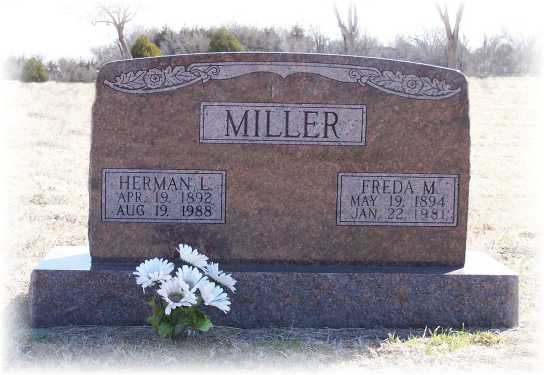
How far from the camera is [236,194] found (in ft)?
15.7

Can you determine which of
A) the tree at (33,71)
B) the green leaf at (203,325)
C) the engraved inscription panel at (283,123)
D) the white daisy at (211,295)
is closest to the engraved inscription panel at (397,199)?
the engraved inscription panel at (283,123)

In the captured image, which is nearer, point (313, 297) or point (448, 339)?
point (448, 339)

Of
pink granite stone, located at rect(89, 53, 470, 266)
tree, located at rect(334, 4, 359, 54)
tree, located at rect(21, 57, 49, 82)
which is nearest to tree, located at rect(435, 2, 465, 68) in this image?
tree, located at rect(334, 4, 359, 54)

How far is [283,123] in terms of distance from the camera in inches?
187

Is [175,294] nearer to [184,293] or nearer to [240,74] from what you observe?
[184,293]

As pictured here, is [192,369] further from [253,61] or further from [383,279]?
[253,61]

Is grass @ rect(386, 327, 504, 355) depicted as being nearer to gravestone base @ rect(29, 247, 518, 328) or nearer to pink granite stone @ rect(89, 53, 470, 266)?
gravestone base @ rect(29, 247, 518, 328)

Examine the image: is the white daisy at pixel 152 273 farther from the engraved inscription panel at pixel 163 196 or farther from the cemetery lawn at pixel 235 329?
the engraved inscription panel at pixel 163 196

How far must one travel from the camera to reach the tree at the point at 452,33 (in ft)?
68.3

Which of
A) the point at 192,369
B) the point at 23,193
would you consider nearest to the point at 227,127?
the point at 192,369

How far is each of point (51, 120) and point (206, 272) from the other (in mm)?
11651

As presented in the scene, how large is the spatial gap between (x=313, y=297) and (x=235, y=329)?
1.63 ft

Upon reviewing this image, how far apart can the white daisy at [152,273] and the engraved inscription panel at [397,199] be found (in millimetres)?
1161

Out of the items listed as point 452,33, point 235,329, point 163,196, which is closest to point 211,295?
point 235,329
